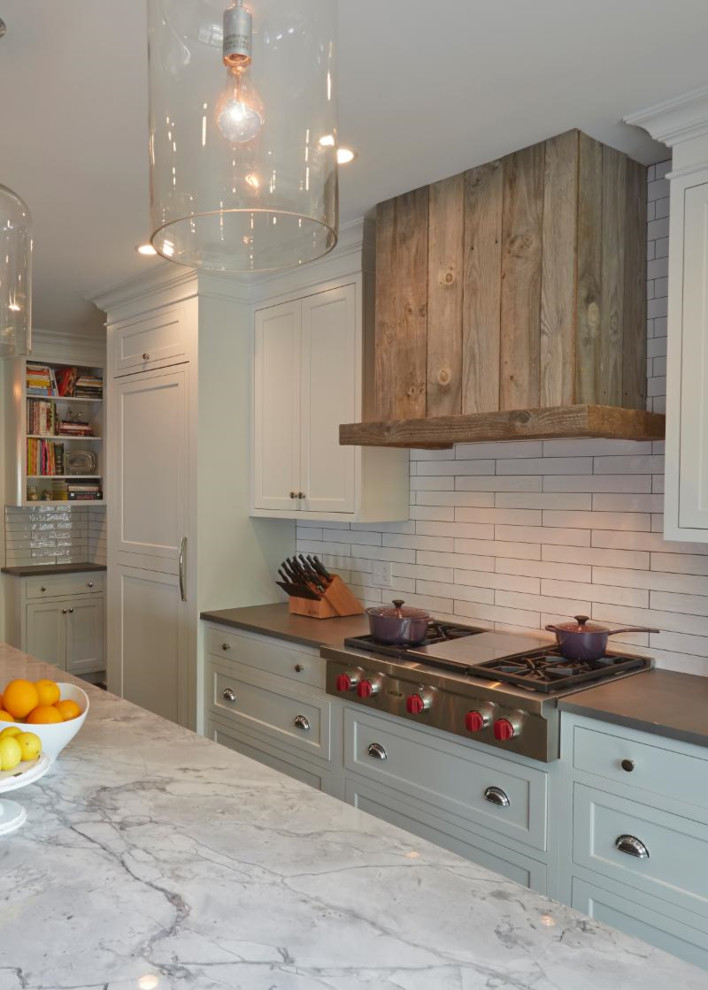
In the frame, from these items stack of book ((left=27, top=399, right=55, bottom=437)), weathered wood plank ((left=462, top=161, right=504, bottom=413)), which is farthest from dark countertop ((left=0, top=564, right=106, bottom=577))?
weathered wood plank ((left=462, top=161, right=504, bottom=413))

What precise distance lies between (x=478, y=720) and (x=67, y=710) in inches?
44.9

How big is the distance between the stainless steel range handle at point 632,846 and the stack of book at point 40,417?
4594 mm

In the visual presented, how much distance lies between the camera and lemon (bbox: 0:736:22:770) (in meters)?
1.43

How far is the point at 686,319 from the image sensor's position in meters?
2.18

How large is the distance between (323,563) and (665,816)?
221 cm

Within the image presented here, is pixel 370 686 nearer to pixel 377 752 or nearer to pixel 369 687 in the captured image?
pixel 369 687

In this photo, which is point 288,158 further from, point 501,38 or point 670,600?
point 670,600

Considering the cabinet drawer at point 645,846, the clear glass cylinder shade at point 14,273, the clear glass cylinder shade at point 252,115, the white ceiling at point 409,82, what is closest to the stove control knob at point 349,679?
the cabinet drawer at point 645,846

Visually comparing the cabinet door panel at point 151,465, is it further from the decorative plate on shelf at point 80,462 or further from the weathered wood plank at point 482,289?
the weathered wood plank at point 482,289

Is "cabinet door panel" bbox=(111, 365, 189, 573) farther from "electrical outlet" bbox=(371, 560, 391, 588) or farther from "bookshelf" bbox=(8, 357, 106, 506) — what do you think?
"bookshelf" bbox=(8, 357, 106, 506)

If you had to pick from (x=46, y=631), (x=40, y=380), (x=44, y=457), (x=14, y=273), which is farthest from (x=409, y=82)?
(x=46, y=631)

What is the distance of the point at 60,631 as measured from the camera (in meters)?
5.50

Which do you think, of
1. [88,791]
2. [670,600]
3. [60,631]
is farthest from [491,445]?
[60,631]

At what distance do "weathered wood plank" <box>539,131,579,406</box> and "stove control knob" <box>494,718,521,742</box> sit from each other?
0.93 metres
